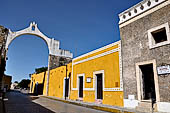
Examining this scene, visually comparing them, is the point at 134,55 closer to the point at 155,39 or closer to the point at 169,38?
the point at 155,39

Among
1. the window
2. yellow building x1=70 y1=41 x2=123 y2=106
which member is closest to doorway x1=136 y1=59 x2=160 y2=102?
the window

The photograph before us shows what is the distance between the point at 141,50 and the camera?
796 centimetres

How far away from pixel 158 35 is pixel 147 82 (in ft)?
8.62

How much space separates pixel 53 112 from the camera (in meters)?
6.99

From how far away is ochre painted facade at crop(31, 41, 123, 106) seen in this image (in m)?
9.31

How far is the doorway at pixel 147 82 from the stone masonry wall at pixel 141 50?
414 millimetres

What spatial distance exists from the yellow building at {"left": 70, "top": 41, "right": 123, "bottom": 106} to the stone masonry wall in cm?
61

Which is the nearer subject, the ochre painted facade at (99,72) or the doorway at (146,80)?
the doorway at (146,80)

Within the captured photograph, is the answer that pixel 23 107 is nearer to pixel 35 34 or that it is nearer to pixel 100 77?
pixel 100 77

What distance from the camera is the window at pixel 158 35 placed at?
23.0 feet

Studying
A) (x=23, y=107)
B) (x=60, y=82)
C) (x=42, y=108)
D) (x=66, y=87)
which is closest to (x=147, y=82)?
(x=42, y=108)

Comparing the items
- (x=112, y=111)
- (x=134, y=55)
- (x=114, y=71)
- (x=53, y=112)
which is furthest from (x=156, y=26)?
(x=53, y=112)

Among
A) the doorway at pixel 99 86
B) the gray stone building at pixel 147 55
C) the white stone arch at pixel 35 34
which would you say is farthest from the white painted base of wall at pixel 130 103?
the white stone arch at pixel 35 34

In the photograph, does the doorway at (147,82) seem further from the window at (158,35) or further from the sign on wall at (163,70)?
the window at (158,35)
